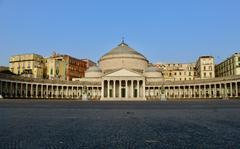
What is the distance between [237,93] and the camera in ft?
362

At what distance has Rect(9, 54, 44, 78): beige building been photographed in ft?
472

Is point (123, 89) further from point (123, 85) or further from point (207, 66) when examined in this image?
point (207, 66)

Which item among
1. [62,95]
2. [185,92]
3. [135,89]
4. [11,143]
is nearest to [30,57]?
[62,95]

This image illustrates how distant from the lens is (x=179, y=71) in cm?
17600

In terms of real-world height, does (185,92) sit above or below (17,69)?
below

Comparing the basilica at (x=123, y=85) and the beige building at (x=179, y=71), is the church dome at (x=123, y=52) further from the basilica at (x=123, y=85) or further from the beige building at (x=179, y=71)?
the beige building at (x=179, y=71)

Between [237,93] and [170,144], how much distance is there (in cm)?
11004

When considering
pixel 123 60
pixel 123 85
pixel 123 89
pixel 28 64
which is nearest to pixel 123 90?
pixel 123 89

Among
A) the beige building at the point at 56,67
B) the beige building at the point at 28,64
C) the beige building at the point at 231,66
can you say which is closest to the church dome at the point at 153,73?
the beige building at the point at 231,66

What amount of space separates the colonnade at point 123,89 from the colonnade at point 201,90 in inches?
343

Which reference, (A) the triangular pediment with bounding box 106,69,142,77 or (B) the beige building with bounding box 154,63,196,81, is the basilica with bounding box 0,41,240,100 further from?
(B) the beige building with bounding box 154,63,196,81

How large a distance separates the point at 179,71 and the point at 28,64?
82872 mm

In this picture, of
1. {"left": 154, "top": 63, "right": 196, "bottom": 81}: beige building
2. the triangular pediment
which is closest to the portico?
the triangular pediment

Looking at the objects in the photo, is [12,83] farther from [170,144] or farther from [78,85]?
[170,144]
